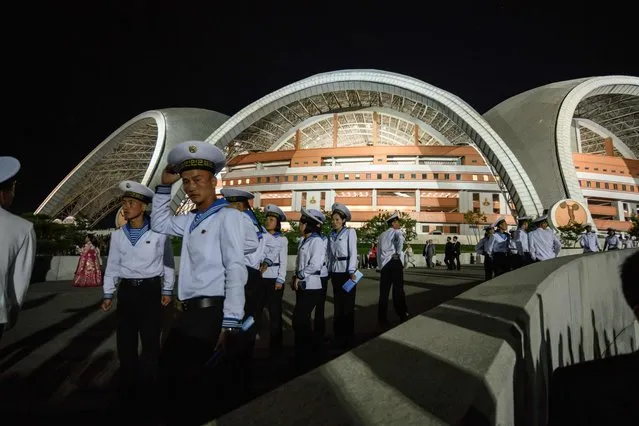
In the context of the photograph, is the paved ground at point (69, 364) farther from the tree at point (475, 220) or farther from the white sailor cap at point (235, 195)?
the tree at point (475, 220)

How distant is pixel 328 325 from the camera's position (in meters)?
5.91

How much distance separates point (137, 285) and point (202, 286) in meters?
1.44

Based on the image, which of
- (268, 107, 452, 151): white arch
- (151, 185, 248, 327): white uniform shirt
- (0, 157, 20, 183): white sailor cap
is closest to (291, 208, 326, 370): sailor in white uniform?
(151, 185, 248, 327): white uniform shirt

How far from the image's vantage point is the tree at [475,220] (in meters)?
47.2

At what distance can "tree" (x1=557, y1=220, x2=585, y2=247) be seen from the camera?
102ft

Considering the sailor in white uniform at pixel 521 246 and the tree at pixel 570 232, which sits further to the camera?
the tree at pixel 570 232

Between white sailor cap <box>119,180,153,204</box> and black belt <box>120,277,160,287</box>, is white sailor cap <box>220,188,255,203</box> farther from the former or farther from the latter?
black belt <box>120,277,160,287</box>

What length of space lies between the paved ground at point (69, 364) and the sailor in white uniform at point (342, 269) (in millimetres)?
246

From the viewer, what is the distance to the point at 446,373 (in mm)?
1247

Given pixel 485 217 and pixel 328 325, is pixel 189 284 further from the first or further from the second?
pixel 485 217

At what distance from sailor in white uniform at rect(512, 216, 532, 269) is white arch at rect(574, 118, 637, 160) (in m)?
52.8

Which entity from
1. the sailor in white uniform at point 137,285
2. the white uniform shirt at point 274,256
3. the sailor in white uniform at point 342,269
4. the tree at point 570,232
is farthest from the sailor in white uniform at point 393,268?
the tree at point 570,232

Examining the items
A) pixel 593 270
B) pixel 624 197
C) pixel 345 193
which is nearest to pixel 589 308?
pixel 593 270

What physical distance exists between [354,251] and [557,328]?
2.86 meters
